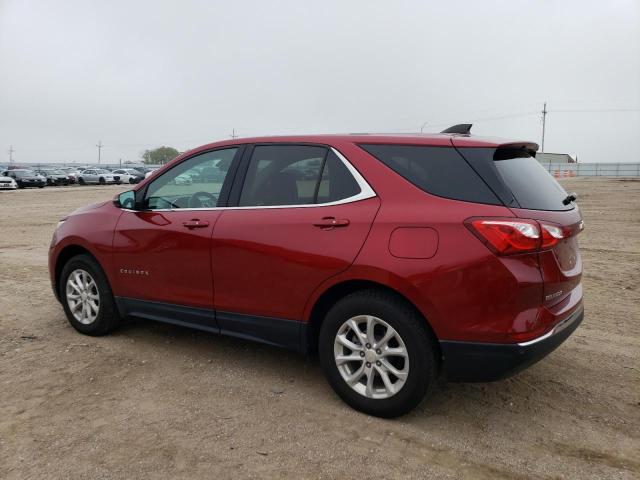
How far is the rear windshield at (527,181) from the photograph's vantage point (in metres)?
3.11

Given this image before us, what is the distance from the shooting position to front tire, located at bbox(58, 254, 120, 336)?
475 cm

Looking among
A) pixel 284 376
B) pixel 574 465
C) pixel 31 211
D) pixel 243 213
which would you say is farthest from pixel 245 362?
pixel 31 211

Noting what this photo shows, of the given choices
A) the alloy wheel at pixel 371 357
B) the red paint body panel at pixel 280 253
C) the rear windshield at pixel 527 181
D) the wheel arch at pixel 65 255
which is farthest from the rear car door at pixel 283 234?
the wheel arch at pixel 65 255

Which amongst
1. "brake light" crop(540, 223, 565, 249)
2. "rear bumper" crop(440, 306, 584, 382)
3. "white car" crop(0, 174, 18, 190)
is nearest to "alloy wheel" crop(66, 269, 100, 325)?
"rear bumper" crop(440, 306, 584, 382)

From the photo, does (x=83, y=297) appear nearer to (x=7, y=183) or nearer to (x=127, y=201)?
(x=127, y=201)

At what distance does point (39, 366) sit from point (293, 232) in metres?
2.33

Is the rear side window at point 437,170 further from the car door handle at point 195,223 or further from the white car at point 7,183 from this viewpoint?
the white car at point 7,183

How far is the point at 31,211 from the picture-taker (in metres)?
18.6

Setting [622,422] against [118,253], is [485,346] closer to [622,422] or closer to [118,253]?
[622,422]

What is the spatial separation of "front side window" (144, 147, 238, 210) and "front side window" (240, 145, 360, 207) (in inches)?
11.3

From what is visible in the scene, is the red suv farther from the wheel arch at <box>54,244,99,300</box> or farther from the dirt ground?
the wheel arch at <box>54,244,99,300</box>

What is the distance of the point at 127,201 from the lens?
15.1 ft

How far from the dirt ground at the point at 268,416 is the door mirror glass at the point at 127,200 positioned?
1.19 meters

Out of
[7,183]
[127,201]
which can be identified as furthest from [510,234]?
[7,183]
